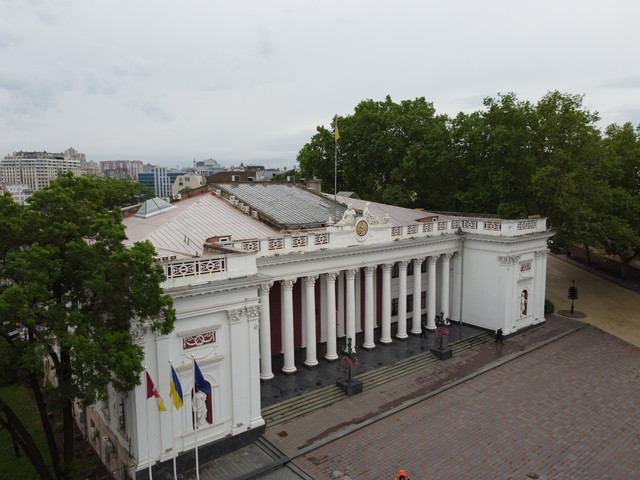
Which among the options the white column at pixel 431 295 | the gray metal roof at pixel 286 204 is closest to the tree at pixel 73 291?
the gray metal roof at pixel 286 204

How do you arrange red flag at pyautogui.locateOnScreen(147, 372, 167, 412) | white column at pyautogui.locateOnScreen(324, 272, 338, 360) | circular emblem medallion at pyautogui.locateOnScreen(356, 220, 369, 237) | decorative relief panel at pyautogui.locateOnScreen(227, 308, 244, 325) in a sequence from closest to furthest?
red flag at pyautogui.locateOnScreen(147, 372, 167, 412) → decorative relief panel at pyautogui.locateOnScreen(227, 308, 244, 325) → white column at pyautogui.locateOnScreen(324, 272, 338, 360) → circular emblem medallion at pyautogui.locateOnScreen(356, 220, 369, 237)

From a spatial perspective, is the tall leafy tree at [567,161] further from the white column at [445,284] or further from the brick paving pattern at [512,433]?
the brick paving pattern at [512,433]

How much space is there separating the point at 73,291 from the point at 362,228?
1565cm

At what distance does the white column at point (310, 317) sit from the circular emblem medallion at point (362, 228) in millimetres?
3506

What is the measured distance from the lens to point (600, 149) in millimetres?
33938

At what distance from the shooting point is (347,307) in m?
26.3

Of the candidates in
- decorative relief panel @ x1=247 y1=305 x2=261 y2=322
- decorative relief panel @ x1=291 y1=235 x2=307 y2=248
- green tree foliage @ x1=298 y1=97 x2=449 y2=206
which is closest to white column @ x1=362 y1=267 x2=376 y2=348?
decorative relief panel @ x1=291 y1=235 x2=307 y2=248

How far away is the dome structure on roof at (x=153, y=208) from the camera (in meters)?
28.5

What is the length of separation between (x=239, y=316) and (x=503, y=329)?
19.5 m

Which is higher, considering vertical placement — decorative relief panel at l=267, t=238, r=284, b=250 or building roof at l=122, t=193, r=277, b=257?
building roof at l=122, t=193, r=277, b=257

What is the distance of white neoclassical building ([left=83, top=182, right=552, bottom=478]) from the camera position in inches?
666

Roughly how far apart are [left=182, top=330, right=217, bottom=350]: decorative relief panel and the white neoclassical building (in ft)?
0.14

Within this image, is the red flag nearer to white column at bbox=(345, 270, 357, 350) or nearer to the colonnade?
the colonnade

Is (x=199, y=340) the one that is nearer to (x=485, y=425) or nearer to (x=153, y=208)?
(x=485, y=425)
